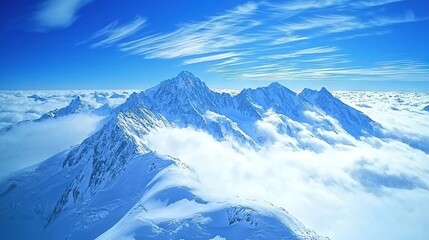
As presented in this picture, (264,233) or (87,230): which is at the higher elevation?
(264,233)

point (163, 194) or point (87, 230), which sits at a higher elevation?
point (163, 194)

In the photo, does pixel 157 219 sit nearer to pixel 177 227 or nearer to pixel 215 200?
pixel 177 227

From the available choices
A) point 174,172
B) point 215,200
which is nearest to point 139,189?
point 174,172

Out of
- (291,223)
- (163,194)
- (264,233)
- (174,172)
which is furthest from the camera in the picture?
(174,172)

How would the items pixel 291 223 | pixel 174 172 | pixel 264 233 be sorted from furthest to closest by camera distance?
pixel 174 172, pixel 291 223, pixel 264 233

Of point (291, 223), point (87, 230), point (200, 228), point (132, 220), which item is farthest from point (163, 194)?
point (87, 230)

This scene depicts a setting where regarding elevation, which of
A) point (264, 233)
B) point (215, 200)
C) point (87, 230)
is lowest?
point (87, 230)

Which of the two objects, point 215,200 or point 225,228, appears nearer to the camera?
point 225,228

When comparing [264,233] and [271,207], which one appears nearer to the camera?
[264,233]

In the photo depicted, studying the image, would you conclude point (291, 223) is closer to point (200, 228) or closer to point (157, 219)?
point (200, 228)
